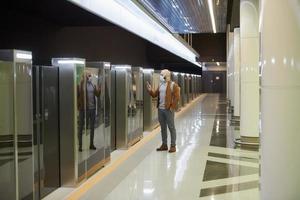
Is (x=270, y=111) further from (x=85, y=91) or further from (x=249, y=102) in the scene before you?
(x=249, y=102)

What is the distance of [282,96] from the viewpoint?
4.34m

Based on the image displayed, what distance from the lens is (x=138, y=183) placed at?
621 cm

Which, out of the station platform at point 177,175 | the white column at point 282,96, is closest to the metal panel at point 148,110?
the station platform at point 177,175

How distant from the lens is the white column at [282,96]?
4320 mm

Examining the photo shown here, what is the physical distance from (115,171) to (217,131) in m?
6.14

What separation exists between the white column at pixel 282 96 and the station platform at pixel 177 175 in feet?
3.83

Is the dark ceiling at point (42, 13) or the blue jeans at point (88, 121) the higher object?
the dark ceiling at point (42, 13)

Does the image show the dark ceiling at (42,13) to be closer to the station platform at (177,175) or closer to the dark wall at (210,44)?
the station platform at (177,175)

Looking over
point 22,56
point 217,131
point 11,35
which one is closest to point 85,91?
point 22,56

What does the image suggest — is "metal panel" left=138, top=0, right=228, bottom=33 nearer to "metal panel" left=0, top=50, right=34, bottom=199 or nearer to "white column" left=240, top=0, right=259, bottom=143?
"white column" left=240, top=0, right=259, bottom=143

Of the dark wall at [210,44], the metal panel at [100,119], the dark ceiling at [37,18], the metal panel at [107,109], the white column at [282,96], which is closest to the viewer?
the white column at [282,96]

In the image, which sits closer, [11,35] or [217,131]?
[11,35]

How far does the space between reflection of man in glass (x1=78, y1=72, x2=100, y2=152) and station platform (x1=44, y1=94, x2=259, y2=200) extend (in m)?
0.67

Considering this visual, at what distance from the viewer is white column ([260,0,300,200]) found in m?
4.32
